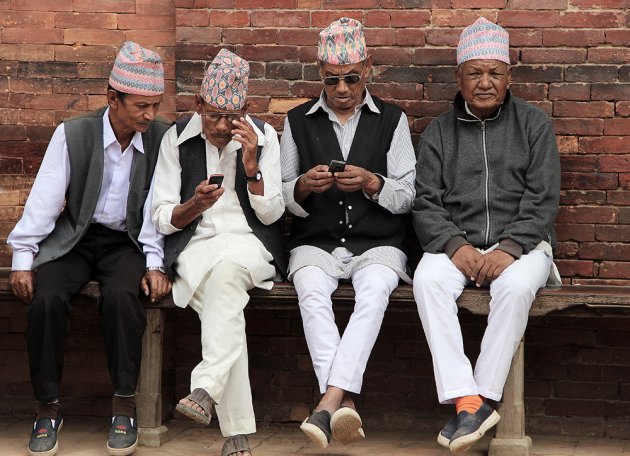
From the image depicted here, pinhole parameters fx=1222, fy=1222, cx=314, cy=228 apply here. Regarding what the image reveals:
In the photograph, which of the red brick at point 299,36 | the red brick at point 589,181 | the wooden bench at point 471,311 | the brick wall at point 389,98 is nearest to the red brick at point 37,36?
the brick wall at point 389,98

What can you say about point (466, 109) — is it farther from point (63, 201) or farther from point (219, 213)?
point (63, 201)

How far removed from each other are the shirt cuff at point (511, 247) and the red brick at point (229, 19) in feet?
6.18

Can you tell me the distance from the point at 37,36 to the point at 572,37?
2914 millimetres

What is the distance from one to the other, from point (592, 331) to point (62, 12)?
3382 mm

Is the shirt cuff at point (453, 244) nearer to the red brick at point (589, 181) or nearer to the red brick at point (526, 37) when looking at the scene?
the red brick at point (589, 181)

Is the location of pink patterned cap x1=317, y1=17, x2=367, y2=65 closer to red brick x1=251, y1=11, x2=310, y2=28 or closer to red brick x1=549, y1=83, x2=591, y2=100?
red brick x1=251, y1=11, x2=310, y2=28

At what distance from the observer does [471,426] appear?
5.45 m

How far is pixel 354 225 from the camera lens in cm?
621

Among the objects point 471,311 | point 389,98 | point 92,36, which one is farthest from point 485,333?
point 92,36

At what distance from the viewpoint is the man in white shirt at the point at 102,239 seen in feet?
18.9

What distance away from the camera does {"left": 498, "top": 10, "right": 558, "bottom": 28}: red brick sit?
6410 millimetres

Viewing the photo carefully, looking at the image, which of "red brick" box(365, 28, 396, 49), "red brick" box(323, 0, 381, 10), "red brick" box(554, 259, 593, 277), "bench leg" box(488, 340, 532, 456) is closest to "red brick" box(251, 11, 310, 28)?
"red brick" box(323, 0, 381, 10)

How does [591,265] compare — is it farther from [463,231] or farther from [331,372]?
[331,372]

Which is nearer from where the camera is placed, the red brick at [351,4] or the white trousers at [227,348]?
the white trousers at [227,348]
